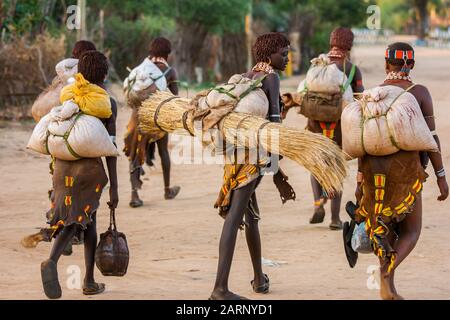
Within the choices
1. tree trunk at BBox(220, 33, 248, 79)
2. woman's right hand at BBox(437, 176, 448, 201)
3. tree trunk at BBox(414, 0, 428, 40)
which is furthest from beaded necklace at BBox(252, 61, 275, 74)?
tree trunk at BBox(414, 0, 428, 40)

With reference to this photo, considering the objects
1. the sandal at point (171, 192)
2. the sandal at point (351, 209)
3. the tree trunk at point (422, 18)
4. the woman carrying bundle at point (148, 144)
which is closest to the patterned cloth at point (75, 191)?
the sandal at point (351, 209)

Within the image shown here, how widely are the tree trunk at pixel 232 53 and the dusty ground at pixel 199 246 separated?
1474 cm

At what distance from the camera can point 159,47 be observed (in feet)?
34.9

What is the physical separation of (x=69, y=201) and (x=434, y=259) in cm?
315

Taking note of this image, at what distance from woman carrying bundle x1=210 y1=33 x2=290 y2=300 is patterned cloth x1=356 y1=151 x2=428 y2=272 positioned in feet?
2.37

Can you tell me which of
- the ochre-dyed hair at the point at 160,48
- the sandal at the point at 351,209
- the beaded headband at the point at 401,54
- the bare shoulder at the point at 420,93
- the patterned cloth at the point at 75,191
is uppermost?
the beaded headband at the point at 401,54

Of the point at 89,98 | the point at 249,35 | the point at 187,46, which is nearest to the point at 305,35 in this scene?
the point at 249,35

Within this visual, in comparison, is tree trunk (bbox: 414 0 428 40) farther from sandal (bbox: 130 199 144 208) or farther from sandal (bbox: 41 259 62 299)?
sandal (bbox: 41 259 62 299)

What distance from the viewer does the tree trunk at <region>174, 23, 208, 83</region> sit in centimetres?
2633

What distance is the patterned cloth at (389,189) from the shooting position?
6477 mm

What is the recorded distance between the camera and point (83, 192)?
6730mm

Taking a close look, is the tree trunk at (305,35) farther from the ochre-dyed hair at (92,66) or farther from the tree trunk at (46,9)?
the ochre-dyed hair at (92,66)

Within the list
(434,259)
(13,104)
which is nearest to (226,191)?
(434,259)
